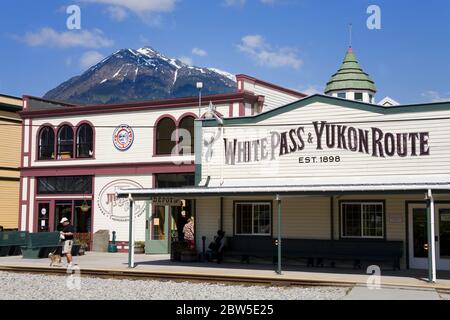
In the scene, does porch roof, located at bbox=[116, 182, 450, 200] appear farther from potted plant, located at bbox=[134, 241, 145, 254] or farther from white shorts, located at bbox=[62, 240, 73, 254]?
potted plant, located at bbox=[134, 241, 145, 254]

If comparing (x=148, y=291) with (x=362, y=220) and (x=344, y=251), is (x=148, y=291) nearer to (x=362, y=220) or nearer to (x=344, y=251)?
(x=344, y=251)

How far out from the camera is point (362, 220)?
20.5 metres

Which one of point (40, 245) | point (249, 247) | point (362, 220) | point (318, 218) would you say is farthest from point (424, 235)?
point (40, 245)

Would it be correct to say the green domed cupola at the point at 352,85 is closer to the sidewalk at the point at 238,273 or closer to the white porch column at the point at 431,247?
the sidewalk at the point at 238,273

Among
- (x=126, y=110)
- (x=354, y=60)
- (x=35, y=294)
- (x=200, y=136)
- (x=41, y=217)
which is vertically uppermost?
(x=354, y=60)

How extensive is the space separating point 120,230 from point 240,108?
24.3 feet

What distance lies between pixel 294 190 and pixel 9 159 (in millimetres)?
20581

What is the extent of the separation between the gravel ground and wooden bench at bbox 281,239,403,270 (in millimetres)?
3949

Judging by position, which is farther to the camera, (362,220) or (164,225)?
(164,225)

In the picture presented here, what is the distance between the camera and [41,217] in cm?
3038

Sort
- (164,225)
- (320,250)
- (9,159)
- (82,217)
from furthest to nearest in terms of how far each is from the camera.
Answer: (9,159), (82,217), (164,225), (320,250)

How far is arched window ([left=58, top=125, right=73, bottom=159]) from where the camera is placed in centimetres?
3014
